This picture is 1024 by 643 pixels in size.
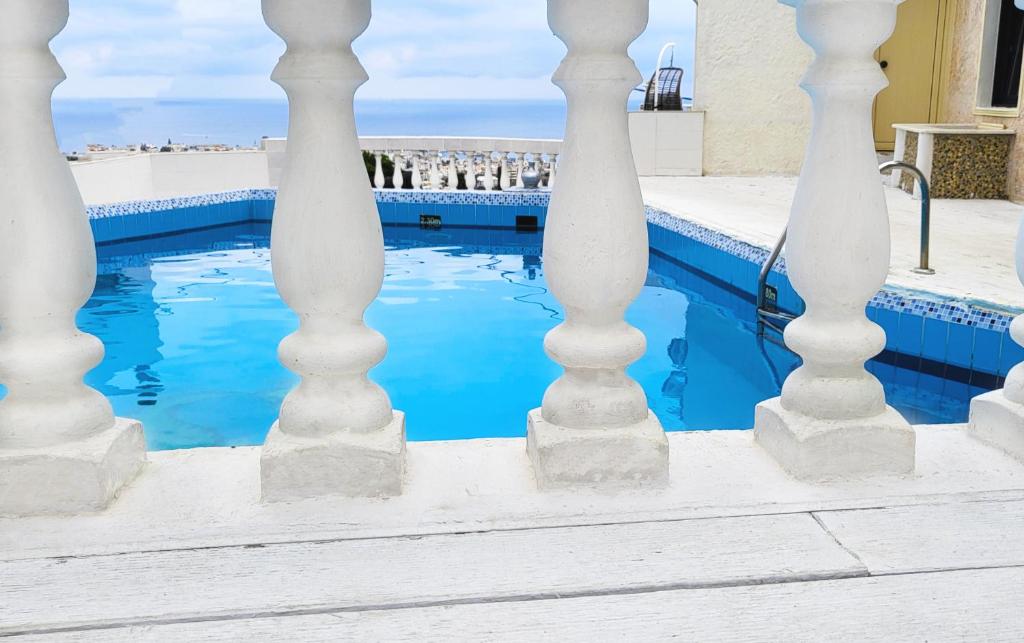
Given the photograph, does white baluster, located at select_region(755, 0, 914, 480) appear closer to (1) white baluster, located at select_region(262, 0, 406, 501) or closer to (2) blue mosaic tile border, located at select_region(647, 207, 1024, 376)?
(1) white baluster, located at select_region(262, 0, 406, 501)

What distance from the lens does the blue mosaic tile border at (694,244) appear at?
4230 millimetres

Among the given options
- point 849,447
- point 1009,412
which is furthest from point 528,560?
point 1009,412

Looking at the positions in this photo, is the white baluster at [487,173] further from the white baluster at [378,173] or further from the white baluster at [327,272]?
the white baluster at [327,272]

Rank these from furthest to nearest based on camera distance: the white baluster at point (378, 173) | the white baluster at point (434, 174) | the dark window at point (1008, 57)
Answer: the white baluster at point (434, 174) < the white baluster at point (378, 173) < the dark window at point (1008, 57)

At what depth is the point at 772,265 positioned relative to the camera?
17.2ft

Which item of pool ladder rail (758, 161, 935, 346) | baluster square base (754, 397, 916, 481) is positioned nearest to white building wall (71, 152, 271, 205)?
pool ladder rail (758, 161, 935, 346)

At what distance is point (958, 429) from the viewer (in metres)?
1.50

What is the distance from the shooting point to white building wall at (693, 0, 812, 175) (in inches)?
466

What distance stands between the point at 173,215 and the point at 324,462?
9851mm

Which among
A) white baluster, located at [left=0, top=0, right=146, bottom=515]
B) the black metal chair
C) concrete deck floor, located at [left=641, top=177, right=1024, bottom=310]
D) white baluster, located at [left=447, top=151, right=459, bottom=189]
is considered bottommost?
concrete deck floor, located at [left=641, top=177, right=1024, bottom=310]

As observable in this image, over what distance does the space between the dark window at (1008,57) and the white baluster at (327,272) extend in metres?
9.46

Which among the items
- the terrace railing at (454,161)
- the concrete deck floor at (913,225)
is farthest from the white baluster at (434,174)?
the concrete deck floor at (913,225)

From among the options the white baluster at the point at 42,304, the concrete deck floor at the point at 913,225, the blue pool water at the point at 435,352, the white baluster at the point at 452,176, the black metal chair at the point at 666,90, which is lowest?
the blue pool water at the point at 435,352

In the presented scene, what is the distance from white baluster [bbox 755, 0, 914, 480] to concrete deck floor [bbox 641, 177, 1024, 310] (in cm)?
336
